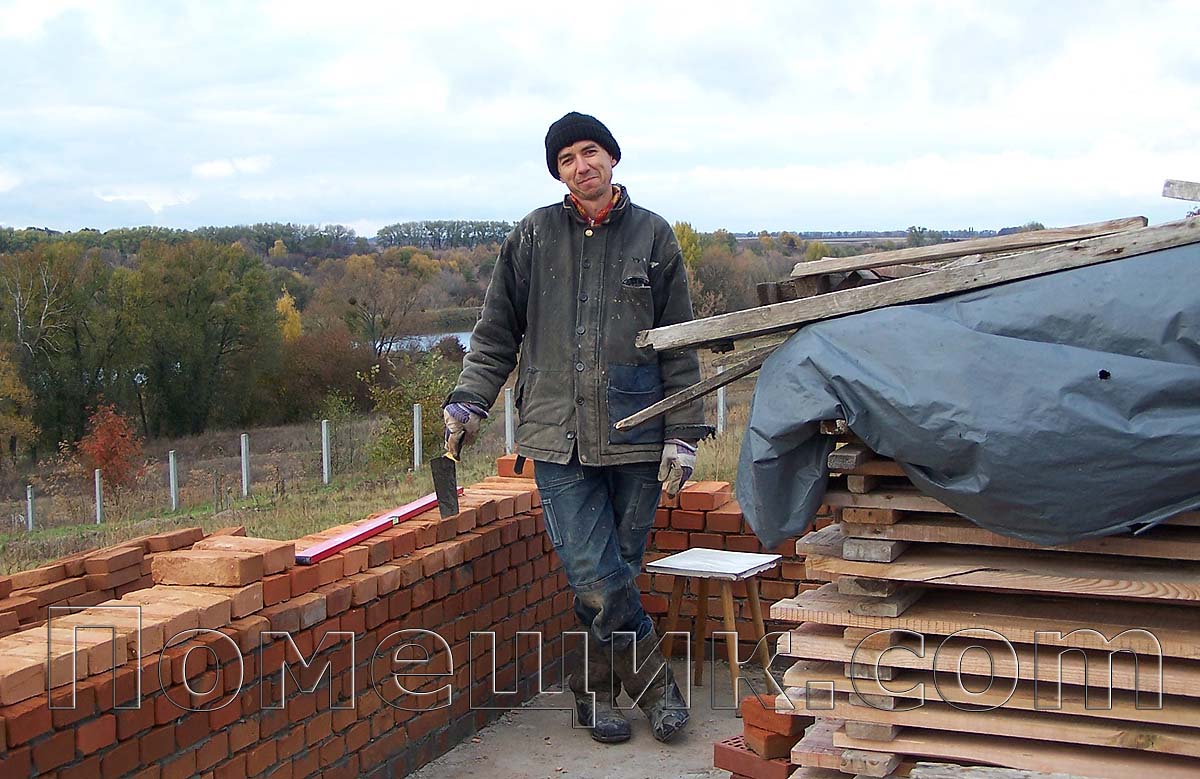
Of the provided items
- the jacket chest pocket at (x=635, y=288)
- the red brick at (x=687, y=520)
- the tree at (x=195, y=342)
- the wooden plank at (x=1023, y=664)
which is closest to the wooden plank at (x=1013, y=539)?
the wooden plank at (x=1023, y=664)

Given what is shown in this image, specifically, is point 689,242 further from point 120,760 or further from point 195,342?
point 120,760

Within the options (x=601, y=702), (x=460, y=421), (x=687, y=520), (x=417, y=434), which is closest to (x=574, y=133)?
(x=460, y=421)

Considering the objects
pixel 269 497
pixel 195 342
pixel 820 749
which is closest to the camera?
pixel 820 749

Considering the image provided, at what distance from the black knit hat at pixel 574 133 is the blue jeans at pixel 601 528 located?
1168 mm

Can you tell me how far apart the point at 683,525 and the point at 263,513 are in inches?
287

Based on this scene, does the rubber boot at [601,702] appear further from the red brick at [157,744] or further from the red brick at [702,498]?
the red brick at [157,744]

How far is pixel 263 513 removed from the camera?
11703 millimetres

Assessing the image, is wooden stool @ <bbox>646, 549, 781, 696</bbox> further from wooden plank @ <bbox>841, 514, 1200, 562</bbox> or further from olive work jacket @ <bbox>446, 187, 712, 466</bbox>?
wooden plank @ <bbox>841, 514, 1200, 562</bbox>

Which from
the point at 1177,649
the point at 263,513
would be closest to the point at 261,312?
the point at 263,513

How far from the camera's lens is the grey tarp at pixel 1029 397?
262cm

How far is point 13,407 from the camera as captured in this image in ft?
134

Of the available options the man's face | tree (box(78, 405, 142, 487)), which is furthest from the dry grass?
the man's face

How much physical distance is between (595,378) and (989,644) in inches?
68.1

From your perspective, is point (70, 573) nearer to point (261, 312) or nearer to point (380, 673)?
point (380, 673)
